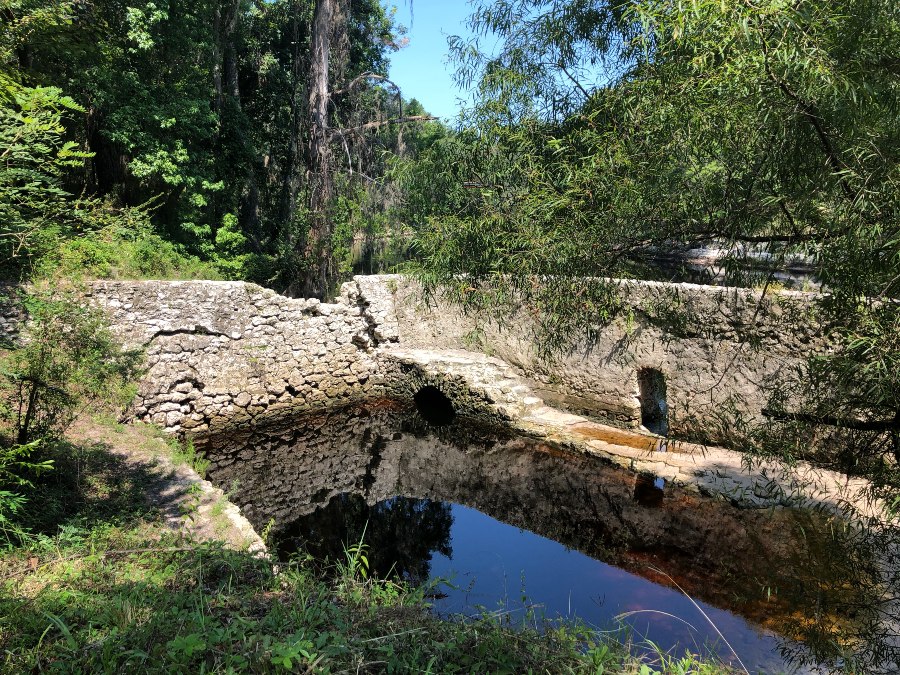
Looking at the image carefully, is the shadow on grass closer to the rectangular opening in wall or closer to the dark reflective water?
the dark reflective water

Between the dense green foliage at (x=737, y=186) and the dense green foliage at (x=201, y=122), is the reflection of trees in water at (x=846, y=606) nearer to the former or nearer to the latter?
the dense green foliage at (x=737, y=186)

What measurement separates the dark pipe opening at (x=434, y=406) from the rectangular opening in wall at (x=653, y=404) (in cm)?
343

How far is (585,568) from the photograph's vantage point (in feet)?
19.0

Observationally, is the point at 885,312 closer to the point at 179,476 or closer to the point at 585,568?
the point at 585,568

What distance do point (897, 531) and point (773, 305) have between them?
4615 mm

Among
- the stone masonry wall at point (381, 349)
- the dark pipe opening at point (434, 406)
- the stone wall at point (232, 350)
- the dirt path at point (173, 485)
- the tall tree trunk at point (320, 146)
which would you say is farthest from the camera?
the tall tree trunk at point (320, 146)

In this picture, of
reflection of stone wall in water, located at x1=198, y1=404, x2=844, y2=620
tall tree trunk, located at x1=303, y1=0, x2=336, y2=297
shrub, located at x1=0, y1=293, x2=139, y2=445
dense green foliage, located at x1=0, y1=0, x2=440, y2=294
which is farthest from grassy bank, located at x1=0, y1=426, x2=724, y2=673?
tall tree trunk, located at x1=303, y1=0, x2=336, y2=297

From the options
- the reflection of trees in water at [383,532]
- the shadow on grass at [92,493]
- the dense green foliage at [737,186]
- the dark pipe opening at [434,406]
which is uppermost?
the dense green foliage at [737,186]

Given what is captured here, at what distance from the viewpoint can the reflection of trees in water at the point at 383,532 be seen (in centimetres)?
593

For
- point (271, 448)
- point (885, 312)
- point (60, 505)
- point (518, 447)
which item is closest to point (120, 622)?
point (60, 505)

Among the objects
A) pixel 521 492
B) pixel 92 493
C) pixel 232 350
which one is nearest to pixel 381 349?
pixel 232 350

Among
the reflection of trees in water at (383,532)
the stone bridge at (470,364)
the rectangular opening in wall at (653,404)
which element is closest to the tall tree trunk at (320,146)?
the stone bridge at (470,364)

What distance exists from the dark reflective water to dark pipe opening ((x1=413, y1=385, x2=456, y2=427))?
1.86 feet

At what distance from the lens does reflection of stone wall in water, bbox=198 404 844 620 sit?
5809 mm
